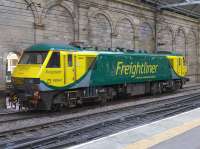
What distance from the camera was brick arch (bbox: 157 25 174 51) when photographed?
1526 inches

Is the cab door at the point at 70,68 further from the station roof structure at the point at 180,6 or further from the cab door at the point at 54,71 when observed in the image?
the station roof structure at the point at 180,6

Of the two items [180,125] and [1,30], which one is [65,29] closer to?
[1,30]

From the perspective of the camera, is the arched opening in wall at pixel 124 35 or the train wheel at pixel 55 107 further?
the arched opening in wall at pixel 124 35

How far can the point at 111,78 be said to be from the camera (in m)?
21.5

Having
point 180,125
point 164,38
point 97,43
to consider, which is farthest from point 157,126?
point 164,38

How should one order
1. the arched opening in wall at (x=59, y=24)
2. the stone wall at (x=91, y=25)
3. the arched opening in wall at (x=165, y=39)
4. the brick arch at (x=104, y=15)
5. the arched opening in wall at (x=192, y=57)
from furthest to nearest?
the arched opening in wall at (x=192, y=57) < the arched opening in wall at (x=165, y=39) < the brick arch at (x=104, y=15) < the arched opening in wall at (x=59, y=24) < the stone wall at (x=91, y=25)

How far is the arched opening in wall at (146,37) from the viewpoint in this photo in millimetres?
35719

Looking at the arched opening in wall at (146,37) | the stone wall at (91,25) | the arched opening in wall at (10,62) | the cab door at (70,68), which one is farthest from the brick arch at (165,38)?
the cab door at (70,68)

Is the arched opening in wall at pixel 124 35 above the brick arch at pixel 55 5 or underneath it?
underneath

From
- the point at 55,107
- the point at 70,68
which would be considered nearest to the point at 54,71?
the point at 70,68

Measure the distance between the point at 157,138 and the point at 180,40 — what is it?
35919 millimetres

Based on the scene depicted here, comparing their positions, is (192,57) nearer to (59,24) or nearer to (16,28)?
(59,24)

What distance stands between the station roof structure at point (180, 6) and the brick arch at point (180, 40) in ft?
6.56

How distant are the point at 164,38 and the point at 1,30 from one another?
21509mm
